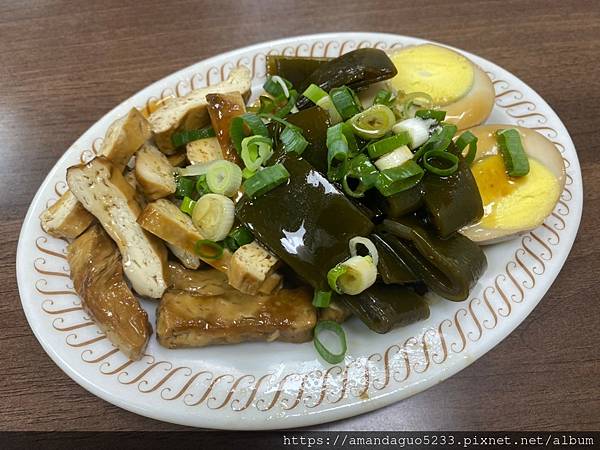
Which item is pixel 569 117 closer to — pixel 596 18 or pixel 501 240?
pixel 596 18

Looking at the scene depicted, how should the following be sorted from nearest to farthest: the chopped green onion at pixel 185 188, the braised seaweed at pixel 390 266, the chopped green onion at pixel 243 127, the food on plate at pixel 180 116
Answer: the braised seaweed at pixel 390 266 < the chopped green onion at pixel 243 127 < the chopped green onion at pixel 185 188 < the food on plate at pixel 180 116

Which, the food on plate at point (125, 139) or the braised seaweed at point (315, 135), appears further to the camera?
the food on plate at point (125, 139)

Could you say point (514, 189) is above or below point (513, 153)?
below

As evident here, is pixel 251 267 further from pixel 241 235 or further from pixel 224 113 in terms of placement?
pixel 224 113

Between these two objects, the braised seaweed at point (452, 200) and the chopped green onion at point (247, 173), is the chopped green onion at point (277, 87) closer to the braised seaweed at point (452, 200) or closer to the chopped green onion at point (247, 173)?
the chopped green onion at point (247, 173)

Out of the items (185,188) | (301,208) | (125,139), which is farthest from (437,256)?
(125,139)

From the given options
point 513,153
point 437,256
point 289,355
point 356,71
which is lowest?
point 289,355

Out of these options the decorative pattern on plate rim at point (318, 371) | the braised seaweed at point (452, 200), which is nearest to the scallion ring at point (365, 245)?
the braised seaweed at point (452, 200)
